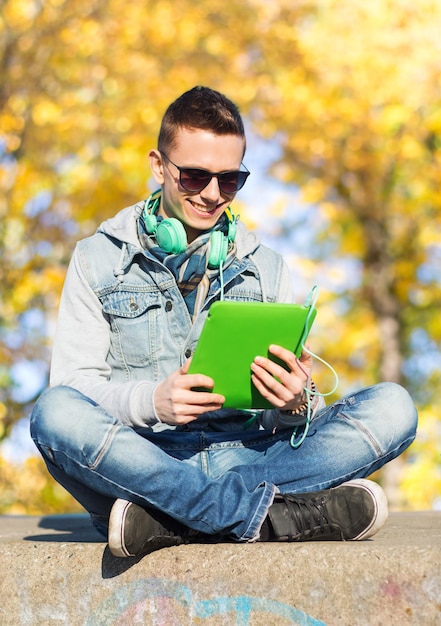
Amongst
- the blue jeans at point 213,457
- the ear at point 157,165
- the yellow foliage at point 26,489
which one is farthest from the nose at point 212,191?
the yellow foliage at point 26,489

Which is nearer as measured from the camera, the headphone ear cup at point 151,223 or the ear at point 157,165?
the headphone ear cup at point 151,223

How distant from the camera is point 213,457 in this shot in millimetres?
2646

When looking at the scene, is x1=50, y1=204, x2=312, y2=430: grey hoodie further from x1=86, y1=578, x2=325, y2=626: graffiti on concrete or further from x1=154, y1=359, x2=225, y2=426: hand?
x1=86, y1=578, x2=325, y2=626: graffiti on concrete

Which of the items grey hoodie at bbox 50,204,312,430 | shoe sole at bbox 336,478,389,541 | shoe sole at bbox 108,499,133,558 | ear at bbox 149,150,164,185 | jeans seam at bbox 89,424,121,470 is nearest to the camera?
shoe sole at bbox 108,499,133,558

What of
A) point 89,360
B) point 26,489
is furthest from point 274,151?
point 89,360

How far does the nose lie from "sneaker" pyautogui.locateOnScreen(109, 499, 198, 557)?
3.46 feet

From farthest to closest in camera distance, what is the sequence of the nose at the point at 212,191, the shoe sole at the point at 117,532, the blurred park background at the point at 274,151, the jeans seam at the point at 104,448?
the blurred park background at the point at 274,151
the nose at the point at 212,191
the jeans seam at the point at 104,448
the shoe sole at the point at 117,532

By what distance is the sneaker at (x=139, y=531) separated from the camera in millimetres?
2158

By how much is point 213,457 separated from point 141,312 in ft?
1.69

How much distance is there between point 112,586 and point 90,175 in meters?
6.33

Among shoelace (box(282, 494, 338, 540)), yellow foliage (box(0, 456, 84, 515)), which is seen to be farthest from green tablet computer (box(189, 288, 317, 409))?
yellow foliage (box(0, 456, 84, 515))

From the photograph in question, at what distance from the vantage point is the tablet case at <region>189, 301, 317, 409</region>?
87.5 inches

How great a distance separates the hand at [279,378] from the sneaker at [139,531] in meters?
0.44

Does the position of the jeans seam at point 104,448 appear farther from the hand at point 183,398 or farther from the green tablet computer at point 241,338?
the green tablet computer at point 241,338
